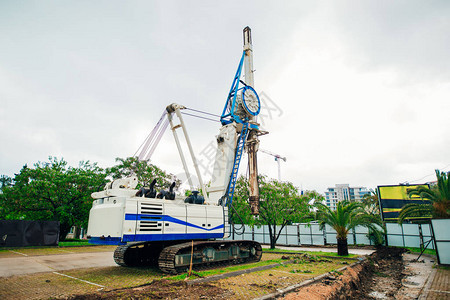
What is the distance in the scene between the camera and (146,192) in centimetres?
1061

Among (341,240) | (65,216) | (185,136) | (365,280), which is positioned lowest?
(365,280)

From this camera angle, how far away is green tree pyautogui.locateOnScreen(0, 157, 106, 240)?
25156 mm

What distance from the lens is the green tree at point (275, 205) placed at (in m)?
22.5

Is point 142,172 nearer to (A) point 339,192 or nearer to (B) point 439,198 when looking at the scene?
(B) point 439,198

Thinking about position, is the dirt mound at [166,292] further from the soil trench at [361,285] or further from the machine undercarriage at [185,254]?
the soil trench at [361,285]

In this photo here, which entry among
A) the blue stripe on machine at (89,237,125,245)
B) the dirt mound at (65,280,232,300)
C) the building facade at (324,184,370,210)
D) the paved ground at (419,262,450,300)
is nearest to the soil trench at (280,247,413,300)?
the paved ground at (419,262,450,300)

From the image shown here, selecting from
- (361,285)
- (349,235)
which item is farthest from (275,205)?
(361,285)

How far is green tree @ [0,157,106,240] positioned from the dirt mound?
2187 cm

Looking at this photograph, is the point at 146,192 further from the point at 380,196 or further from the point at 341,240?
the point at 380,196

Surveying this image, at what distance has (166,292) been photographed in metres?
7.34

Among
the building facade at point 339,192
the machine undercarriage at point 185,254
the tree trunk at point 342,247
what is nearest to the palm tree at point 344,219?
the tree trunk at point 342,247

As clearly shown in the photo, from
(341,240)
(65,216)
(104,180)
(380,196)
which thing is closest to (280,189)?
(341,240)

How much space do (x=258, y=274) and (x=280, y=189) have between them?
44.4ft

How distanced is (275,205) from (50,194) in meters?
21.2
